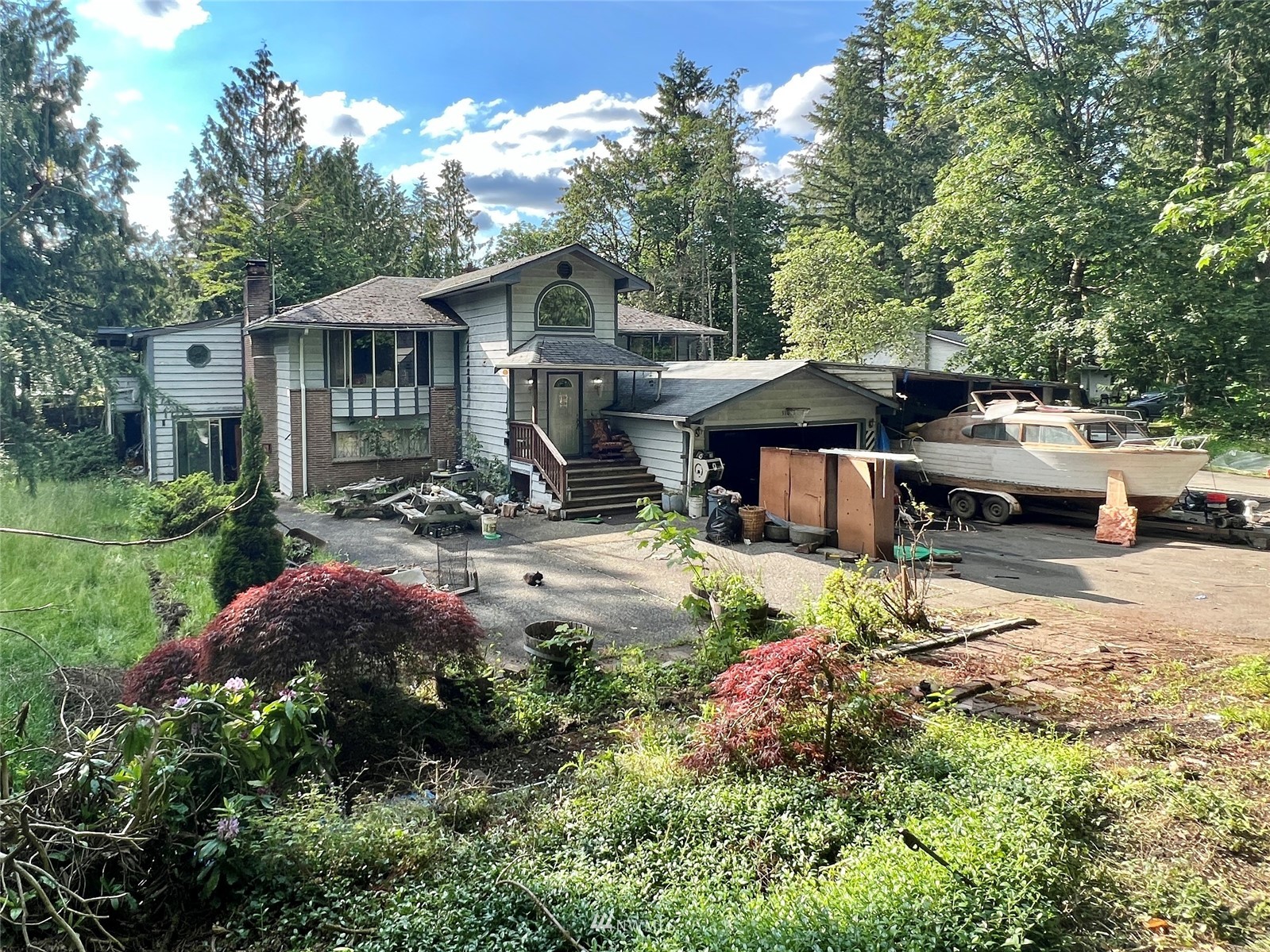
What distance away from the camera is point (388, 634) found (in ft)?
18.1

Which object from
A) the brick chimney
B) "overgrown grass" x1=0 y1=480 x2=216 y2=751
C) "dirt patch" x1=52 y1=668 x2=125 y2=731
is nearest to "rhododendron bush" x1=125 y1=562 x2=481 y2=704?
"dirt patch" x1=52 y1=668 x2=125 y2=731

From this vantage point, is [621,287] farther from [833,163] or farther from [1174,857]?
[833,163]

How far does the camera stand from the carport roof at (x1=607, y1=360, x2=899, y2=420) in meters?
16.1

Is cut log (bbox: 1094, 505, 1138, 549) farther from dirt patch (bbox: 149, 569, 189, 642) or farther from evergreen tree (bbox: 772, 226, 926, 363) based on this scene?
dirt patch (bbox: 149, 569, 189, 642)

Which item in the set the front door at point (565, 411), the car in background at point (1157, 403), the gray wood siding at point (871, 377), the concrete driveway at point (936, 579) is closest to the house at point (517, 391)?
the front door at point (565, 411)

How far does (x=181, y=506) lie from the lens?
13.1 meters

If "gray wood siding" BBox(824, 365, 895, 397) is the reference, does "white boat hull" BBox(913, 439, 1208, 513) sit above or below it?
below

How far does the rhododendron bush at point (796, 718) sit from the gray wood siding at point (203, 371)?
64.5 ft

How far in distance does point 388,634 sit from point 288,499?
1502 centimetres

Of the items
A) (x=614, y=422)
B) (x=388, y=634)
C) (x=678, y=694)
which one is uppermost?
(x=614, y=422)

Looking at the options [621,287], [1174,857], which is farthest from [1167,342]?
[1174,857]

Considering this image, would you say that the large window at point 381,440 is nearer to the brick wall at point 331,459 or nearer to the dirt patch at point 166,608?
the brick wall at point 331,459

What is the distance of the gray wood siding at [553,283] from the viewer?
1833cm

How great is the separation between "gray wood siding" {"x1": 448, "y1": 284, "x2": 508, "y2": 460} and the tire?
1095 centimetres
